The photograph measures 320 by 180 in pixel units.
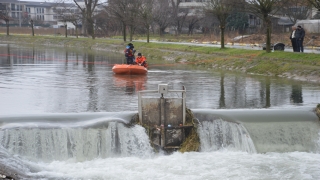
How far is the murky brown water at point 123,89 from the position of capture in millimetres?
19797

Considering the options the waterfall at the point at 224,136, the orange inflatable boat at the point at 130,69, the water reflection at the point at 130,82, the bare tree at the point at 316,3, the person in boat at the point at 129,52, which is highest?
the bare tree at the point at 316,3

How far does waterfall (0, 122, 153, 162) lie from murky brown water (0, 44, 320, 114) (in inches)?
119

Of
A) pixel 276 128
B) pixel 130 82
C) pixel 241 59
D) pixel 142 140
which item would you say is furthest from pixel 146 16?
pixel 142 140

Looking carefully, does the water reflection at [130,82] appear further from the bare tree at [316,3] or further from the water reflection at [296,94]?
the bare tree at [316,3]

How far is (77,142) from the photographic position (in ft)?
50.1

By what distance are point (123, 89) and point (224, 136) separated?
8832 millimetres

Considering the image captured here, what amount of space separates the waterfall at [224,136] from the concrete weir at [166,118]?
60 cm

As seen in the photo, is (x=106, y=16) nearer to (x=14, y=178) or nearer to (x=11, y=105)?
(x=11, y=105)

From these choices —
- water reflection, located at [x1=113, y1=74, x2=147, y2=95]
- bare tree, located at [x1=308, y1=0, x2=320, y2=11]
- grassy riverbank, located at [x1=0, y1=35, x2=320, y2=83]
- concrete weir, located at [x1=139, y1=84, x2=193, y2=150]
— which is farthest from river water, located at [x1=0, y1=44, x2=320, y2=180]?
bare tree, located at [x1=308, y1=0, x2=320, y2=11]

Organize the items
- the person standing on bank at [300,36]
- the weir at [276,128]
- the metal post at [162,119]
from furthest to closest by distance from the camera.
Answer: the person standing on bank at [300,36] < the weir at [276,128] < the metal post at [162,119]

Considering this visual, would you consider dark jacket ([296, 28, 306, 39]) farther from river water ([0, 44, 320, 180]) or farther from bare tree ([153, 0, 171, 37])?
bare tree ([153, 0, 171, 37])

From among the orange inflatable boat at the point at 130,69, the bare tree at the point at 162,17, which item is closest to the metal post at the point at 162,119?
the orange inflatable boat at the point at 130,69

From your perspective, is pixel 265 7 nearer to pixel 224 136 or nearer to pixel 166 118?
pixel 224 136

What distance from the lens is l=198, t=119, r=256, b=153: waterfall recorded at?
1631 centimetres
